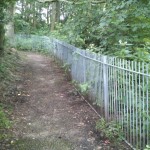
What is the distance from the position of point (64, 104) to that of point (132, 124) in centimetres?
344

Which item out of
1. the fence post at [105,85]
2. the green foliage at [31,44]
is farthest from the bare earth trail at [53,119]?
the green foliage at [31,44]

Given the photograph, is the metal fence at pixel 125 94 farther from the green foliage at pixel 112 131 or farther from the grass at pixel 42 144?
the grass at pixel 42 144

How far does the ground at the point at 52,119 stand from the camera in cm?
552

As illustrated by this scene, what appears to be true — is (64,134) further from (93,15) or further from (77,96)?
(93,15)

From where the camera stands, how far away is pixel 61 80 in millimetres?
11547

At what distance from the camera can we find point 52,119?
274 inches

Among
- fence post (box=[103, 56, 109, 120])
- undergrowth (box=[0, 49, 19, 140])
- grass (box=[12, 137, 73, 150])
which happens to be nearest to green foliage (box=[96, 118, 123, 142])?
fence post (box=[103, 56, 109, 120])

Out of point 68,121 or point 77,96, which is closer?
point 68,121

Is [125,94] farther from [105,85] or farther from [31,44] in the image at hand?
[31,44]

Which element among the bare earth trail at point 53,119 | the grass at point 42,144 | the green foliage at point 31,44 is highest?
the green foliage at point 31,44

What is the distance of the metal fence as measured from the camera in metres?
4.59

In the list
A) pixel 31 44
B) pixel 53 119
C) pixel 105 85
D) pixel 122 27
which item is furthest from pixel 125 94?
pixel 31 44

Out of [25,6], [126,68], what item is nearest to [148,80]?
[126,68]

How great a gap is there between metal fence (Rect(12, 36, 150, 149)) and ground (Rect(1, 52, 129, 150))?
21.1 inches
